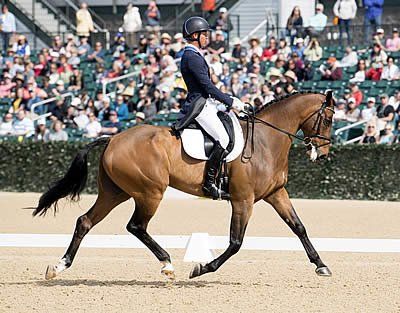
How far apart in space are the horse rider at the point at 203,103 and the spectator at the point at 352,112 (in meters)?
8.12

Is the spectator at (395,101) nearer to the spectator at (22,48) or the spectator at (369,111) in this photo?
the spectator at (369,111)

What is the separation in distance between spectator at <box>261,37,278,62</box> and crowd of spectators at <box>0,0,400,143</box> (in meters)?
0.02

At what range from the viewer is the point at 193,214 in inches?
447

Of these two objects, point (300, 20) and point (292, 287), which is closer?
point (292, 287)

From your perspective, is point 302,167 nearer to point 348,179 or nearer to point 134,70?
point 348,179

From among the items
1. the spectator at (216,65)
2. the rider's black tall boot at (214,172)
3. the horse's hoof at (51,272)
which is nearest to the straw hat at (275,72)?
the spectator at (216,65)

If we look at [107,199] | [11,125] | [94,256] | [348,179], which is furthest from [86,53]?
[107,199]

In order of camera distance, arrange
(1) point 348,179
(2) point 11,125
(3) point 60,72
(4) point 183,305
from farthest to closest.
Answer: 1. (3) point 60,72
2. (2) point 11,125
3. (1) point 348,179
4. (4) point 183,305

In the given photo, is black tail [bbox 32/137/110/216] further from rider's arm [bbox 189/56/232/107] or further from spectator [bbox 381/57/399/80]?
spectator [bbox 381/57/399/80]

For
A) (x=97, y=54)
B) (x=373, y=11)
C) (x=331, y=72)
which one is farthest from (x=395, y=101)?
(x=97, y=54)

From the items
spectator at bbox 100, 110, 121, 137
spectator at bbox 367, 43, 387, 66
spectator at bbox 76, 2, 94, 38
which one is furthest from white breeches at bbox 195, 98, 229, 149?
spectator at bbox 76, 2, 94, 38

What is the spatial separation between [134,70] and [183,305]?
1295 cm

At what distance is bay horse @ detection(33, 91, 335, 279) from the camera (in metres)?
6.29

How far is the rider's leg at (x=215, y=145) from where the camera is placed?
20.7 ft
